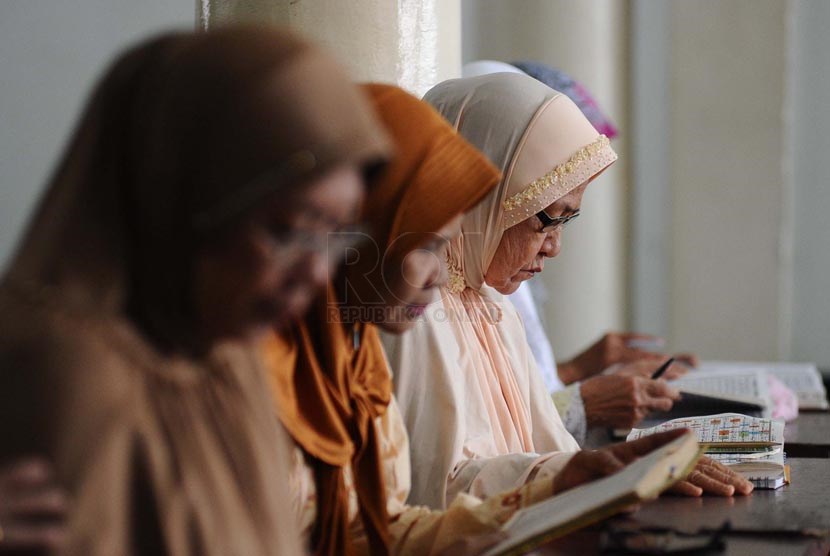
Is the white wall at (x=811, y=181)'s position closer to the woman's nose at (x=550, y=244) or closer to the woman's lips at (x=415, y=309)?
the woman's nose at (x=550, y=244)

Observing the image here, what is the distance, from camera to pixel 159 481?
45.5 inches

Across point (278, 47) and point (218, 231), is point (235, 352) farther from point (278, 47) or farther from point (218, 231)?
point (278, 47)

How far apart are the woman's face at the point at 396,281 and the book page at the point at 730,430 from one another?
0.68 meters

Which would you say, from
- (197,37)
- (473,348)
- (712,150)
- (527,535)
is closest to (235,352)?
(197,37)

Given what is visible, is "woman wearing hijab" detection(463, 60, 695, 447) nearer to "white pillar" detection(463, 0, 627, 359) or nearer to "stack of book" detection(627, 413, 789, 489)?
"stack of book" detection(627, 413, 789, 489)

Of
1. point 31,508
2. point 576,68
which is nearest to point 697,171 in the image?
point 576,68

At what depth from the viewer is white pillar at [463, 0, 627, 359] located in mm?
5312

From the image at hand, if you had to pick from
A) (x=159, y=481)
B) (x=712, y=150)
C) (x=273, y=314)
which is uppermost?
(x=273, y=314)

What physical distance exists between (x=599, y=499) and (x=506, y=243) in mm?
986

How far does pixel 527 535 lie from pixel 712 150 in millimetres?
4624

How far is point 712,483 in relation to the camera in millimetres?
2143

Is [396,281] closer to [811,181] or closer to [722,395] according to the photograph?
[722,395]

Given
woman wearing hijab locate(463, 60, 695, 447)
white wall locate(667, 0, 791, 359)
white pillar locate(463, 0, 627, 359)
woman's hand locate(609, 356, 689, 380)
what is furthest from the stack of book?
white wall locate(667, 0, 791, 359)

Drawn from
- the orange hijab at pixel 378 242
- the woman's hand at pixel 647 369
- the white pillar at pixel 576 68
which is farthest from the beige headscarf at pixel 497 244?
the white pillar at pixel 576 68
